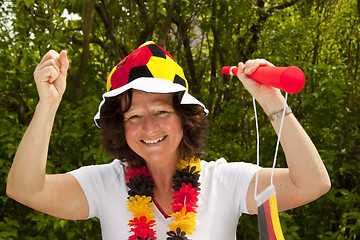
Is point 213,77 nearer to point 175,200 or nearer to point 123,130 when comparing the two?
point 123,130

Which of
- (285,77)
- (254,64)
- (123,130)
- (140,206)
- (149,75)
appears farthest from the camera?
(123,130)

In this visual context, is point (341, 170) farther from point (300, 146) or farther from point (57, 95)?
point (57, 95)

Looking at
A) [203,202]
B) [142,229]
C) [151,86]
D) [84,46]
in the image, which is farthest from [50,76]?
[84,46]

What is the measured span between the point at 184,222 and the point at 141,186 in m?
0.26

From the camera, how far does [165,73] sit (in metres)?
1.84

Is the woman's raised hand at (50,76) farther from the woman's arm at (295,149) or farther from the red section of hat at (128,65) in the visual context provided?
the woman's arm at (295,149)

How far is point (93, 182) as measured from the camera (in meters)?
1.99

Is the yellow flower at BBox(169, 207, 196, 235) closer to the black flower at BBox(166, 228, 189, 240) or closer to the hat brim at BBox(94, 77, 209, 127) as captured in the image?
the black flower at BBox(166, 228, 189, 240)

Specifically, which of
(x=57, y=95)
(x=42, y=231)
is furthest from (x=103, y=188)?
(x=42, y=231)

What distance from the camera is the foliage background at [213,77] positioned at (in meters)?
3.43

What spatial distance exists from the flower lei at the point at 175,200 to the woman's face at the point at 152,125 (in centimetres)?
16

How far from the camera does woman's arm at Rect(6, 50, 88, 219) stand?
1671mm

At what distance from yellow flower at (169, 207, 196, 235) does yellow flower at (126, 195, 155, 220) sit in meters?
0.11

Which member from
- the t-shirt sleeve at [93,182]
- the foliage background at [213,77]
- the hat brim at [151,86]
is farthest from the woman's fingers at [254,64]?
the foliage background at [213,77]
